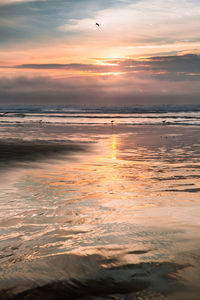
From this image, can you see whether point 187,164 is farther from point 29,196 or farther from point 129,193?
point 29,196

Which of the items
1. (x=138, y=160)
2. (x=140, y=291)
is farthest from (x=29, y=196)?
(x=138, y=160)

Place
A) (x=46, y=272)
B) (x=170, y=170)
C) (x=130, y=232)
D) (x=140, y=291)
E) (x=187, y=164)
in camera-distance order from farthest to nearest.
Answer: (x=187, y=164) → (x=170, y=170) → (x=130, y=232) → (x=46, y=272) → (x=140, y=291)

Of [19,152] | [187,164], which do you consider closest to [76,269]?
[187,164]

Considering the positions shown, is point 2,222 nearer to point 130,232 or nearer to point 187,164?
point 130,232

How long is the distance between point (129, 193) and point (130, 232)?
2.06 meters

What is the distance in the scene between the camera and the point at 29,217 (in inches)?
185

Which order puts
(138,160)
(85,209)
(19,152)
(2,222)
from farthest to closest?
(19,152)
(138,160)
(85,209)
(2,222)

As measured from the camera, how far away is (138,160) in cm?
1011

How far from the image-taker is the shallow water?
289 cm

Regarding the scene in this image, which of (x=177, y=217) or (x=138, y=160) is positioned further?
(x=138, y=160)

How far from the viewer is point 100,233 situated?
4.08m

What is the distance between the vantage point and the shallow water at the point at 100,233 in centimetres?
289

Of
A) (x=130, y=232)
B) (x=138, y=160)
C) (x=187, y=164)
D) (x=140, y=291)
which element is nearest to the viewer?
(x=140, y=291)

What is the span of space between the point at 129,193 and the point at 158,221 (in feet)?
5.47
